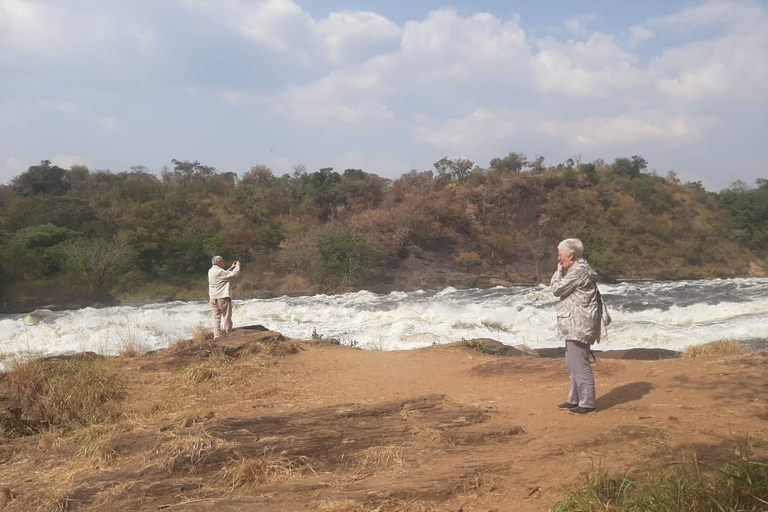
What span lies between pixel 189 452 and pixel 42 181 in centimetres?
4742

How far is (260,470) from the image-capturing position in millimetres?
3695

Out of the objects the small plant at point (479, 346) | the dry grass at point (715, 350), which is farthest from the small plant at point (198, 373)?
the dry grass at point (715, 350)

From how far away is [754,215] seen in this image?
41844 mm

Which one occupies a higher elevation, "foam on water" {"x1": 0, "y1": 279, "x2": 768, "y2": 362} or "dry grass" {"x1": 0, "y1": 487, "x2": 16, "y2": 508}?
"dry grass" {"x1": 0, "y1": 487, "x2": 16, "y2": 508}

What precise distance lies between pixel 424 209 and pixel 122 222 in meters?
19.0

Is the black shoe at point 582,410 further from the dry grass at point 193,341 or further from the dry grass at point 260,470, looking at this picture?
the dry grass at point 193,341

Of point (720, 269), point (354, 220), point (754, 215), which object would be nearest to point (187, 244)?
point (354, 220)

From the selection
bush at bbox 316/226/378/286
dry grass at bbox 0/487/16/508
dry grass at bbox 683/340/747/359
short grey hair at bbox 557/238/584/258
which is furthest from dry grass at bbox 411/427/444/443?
bush at bbox 316/226/378/286

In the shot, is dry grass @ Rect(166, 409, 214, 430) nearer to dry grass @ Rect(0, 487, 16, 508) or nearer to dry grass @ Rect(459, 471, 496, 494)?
dry grass @ Rect(0, 487, 16, 508)

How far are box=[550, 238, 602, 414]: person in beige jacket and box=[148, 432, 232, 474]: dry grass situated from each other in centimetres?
287

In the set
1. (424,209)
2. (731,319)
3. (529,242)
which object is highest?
(424,209)

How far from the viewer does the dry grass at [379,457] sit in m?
3.73

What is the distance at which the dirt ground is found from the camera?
3.32m

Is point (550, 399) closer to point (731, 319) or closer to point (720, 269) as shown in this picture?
point (731, 319)
